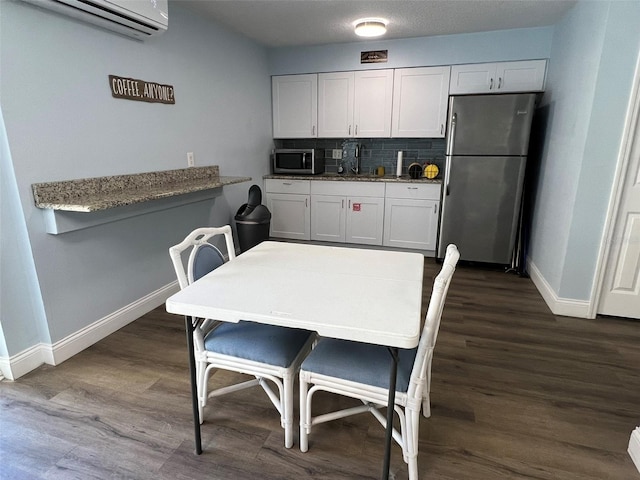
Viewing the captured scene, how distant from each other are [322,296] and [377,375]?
36 cm

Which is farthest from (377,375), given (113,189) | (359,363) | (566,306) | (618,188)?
(618,188)

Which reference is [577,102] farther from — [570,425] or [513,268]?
[570,425]

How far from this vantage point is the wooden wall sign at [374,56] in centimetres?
408

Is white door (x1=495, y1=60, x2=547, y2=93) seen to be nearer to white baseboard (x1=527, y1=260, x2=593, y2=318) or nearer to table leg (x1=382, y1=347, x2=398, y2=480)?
white baseboard (x1=527, y1=260, x2=593, y2=318)

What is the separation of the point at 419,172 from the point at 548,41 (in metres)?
1.72

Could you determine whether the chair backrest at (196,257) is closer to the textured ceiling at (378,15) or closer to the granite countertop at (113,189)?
the granite countertop at (113,189)

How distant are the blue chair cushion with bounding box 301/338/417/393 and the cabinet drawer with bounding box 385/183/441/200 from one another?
111 inches

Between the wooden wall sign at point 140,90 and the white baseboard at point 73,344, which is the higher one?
the wooden wall sign at point 140,90

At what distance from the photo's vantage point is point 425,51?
3.94m

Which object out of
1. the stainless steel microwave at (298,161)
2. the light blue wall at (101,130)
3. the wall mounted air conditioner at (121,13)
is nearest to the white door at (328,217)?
the stainless steel microwave at (298,161)

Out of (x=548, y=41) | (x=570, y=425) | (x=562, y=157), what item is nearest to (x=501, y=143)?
(x=562, y=157)

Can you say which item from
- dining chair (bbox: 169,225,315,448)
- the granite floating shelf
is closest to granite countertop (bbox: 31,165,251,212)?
the granite floating shelf

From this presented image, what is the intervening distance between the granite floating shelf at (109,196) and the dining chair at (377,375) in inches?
56.7

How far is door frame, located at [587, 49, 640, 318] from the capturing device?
7.88ft
